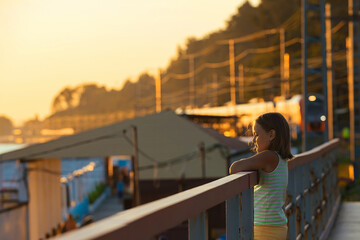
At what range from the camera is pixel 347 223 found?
34.9ft

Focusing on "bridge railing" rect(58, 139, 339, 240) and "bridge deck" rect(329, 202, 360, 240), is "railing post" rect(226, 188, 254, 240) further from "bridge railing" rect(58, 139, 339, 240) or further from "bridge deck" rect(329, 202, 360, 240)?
"bridge deck" rect(329, 202, 360, 240)

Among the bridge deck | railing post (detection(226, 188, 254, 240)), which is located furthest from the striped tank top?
the bridge deck

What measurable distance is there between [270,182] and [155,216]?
2226 millimetres

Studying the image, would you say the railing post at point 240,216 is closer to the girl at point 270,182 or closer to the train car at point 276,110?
the girl at point 270,182

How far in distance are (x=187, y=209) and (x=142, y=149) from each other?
21613 millimetres

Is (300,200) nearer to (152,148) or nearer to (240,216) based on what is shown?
(240,216)

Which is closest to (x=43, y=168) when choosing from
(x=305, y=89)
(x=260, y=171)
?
(x=305, y=89)

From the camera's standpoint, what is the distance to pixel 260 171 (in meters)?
4.39

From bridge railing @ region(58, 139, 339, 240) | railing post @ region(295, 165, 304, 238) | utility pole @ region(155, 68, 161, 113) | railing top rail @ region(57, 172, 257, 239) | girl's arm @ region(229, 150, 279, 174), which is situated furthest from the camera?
utility pole @ region(155, 68, 161, 113)

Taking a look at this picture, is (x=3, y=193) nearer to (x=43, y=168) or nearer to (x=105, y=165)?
(x=43, y=168)

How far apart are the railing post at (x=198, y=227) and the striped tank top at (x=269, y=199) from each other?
1.50 metres

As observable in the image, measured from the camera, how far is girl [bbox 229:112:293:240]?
14.4 ft

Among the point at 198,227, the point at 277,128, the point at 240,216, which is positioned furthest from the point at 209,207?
the point at 277,128

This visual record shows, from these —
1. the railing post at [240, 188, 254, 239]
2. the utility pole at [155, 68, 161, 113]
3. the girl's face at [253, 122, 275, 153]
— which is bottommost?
the railing post at [240, 188, 254, 239]
